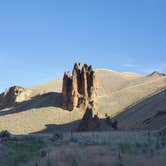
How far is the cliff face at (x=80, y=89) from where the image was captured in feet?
359

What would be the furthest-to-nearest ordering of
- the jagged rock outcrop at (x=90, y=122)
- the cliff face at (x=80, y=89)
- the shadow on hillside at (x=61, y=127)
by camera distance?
1. the cliff face at (x=80, y=89)
2. the shadow on hillside at (x=61, y=127)
3. the jagged rock outcrop at (x=90, y=122)

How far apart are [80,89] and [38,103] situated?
13.0 m

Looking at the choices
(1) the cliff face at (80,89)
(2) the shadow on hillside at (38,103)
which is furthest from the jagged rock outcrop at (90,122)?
(2) the shadow on hillside at (38,103)

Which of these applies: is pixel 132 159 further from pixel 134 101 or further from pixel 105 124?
pixel 134 101

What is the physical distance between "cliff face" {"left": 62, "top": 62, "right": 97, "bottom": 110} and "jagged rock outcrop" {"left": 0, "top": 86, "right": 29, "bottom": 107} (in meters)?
21.5

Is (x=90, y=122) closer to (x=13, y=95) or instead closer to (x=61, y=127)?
(x=61, y=127)

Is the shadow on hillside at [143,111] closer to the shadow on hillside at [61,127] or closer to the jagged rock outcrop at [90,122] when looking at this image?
the shadow on hillside at [61,127]

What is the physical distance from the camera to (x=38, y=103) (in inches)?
4724

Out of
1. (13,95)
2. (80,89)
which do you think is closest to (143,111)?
(80,89)

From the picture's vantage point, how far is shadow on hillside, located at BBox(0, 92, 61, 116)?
381 ft

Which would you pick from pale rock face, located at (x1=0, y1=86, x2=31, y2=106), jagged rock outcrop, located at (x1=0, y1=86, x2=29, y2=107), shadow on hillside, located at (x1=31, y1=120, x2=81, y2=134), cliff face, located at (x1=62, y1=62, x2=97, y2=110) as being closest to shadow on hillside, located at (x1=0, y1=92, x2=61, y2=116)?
pale rock face, located at (x1=0, y1=86, x2=31, y2=106)

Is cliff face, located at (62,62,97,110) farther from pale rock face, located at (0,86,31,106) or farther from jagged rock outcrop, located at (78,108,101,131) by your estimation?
pale rock face, located at (0,86,31,106)

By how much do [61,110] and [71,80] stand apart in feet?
20.0

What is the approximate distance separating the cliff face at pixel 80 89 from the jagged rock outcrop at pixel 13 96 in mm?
21539
